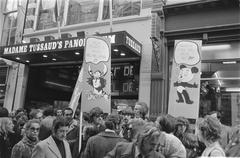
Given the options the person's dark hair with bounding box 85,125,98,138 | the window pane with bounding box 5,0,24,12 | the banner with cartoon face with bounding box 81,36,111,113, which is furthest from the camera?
the window pane with bounding box 5,0,24,12

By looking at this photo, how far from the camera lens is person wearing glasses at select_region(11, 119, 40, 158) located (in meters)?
3.76

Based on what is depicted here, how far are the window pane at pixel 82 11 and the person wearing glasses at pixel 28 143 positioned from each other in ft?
28.8

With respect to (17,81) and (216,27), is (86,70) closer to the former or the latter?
(216,27)

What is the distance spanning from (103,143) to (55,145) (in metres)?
0.77

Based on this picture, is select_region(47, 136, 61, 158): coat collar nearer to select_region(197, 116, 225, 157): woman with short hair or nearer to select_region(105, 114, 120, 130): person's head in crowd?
select_region(105, 114, 120, 130): person's head in crowd

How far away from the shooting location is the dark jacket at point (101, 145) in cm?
408

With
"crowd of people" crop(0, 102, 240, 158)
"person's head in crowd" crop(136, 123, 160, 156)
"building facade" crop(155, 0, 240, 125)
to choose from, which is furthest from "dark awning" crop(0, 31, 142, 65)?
"person's head in crowd" crop(136, 123, 160, 156)

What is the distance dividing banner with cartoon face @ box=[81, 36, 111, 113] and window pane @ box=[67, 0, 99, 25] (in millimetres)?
6077

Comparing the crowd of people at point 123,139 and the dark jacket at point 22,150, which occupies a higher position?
the crowd of people at point 123,139

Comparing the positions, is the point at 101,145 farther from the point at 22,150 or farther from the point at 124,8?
the point at 124,8

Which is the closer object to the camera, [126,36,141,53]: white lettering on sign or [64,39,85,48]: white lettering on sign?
[126,36,141,53]: white lettering on sign

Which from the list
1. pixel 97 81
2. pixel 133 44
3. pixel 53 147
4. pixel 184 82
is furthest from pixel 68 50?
pixel 53 147

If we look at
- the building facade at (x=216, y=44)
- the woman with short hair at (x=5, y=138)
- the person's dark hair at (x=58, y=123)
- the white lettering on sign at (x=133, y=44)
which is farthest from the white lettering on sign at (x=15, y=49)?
the person's dark hair at (x=58, y=123)

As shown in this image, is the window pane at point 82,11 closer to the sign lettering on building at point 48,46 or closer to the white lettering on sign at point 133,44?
the sign lettering on building at point 48,46
